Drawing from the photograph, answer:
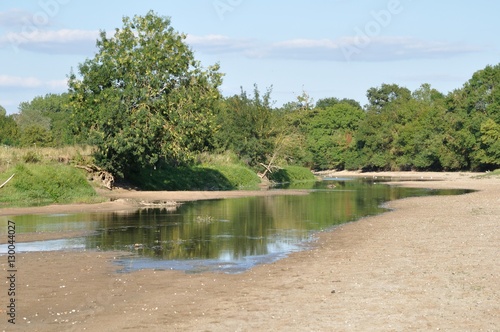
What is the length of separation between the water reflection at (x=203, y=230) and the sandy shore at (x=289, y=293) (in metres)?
1.47

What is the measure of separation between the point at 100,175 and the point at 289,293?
40341 millimetres

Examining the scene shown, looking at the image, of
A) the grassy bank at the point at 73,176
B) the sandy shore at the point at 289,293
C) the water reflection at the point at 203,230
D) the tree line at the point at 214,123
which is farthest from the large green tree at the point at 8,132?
the sandy shore at the point at 289,293

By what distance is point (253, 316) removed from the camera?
43.0 ft

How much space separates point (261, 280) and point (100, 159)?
3789 centimetres

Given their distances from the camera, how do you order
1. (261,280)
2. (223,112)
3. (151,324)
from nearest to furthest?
1. (151,324)
2. (261,280)
3. (223,112)

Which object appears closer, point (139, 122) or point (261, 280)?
point (261, 280)

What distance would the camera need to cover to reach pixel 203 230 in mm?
28984

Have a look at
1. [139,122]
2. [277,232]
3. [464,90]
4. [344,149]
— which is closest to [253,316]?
[277,232]

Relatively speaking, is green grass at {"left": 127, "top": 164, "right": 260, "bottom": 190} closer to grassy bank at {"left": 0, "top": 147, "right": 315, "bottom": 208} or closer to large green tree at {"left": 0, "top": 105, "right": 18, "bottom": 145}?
grassy bank at {"left": 0, "top": 147, "right": 315, "bottom": 208}

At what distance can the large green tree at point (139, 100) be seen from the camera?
50.9m

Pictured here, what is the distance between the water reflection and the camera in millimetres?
21125

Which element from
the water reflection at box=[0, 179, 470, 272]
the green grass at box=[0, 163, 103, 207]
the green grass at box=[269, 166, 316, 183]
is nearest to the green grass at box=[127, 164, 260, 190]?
the green grass at box=[269, 166, 316, 183]

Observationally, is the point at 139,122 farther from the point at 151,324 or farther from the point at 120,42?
the point at 151,324

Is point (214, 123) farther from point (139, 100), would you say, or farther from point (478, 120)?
point (478, 120)
